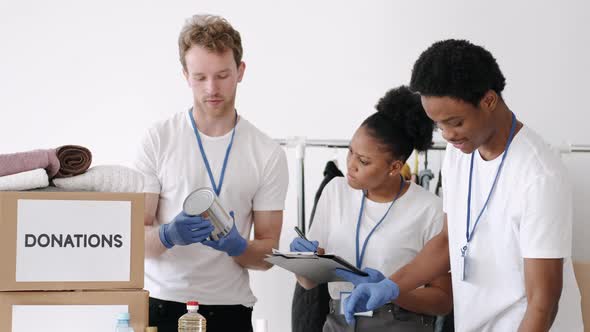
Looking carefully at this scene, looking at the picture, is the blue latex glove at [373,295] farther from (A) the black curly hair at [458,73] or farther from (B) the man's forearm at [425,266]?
(A) the black curly hair at [458,73]

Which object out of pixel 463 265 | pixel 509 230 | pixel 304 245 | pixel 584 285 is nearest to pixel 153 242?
pixel 304 245

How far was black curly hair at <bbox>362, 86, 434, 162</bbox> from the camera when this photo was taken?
2363 mm

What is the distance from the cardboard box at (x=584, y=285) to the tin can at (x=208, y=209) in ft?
4.30

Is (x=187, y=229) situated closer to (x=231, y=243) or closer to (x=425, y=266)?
(x=231, y=243)

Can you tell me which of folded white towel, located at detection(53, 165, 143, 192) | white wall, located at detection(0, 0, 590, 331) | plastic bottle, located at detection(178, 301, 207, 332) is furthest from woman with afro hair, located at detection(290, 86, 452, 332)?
white wall, located at detection(0, 0, 590, 331)

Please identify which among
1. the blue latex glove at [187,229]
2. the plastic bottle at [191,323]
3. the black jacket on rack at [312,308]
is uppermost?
the blue latex glove at [187,229]

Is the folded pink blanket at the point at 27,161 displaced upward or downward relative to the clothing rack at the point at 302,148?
upward

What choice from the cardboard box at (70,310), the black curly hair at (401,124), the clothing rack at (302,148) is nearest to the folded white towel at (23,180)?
the cardboard box at (70,310)

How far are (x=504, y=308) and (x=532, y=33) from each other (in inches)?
63.2

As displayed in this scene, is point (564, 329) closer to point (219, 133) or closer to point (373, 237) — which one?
point (373, 237)

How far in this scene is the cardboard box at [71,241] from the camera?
156 centimetres

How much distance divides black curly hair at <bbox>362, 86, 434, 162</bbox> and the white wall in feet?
3.03

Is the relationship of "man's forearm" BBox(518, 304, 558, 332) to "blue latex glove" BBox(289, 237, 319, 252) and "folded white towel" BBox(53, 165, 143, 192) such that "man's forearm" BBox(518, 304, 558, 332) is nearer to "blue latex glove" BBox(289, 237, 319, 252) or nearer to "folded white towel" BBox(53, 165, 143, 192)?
"blue latex glove" BBox(289, 237, 319, 252)

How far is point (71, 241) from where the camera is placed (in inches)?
62.5
